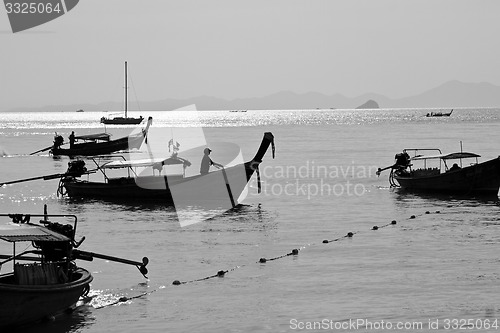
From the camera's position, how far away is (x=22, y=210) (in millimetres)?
42000

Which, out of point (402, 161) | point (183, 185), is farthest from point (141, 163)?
point (402, 161)

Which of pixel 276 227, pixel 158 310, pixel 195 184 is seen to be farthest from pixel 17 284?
pixel 195 184

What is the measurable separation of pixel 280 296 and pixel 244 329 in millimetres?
2844

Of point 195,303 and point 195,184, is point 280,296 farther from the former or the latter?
point 195,184

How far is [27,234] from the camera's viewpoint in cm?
1831

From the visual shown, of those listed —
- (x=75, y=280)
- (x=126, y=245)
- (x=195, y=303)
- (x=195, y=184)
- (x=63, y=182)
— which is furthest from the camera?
(x=63, y=182)

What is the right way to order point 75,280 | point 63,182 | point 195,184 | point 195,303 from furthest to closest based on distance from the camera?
point 63,182
point 195,184
point 195,303
point 75,280

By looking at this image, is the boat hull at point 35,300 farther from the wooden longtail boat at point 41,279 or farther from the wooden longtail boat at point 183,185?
the wooden longtail boat at point 183,185

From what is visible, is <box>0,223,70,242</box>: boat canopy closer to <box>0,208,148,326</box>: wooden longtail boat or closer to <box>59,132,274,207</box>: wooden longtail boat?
<box>0,208,148,326</box>: wooden longtail boat

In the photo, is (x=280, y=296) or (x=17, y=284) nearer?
(x=17, y=284)

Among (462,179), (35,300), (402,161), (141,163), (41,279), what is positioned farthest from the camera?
(402,161)

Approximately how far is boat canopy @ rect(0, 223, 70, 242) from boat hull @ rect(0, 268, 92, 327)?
1.03 meters

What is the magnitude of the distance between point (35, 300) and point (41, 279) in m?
0.57

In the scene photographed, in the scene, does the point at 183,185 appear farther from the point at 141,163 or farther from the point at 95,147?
the point at 95,147
